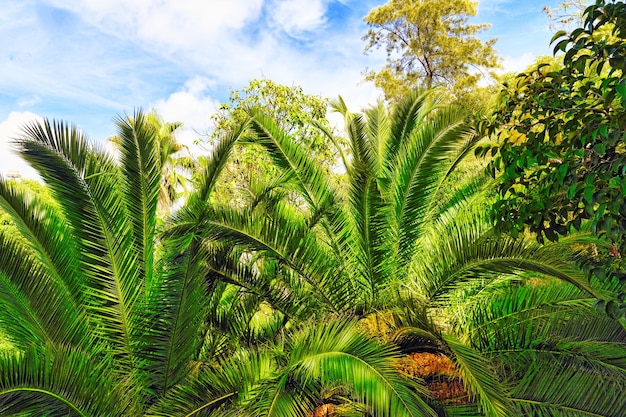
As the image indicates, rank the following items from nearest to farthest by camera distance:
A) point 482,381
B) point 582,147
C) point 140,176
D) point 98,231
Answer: point 582,147, point 482,381, point 98,231, point 140,176

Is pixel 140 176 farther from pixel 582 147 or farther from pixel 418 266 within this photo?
pixel 582 147

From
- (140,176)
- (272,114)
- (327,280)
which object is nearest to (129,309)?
(140,176)

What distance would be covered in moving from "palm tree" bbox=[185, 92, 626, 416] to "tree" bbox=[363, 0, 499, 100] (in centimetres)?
1576

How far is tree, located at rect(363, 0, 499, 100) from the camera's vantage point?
68.4ft

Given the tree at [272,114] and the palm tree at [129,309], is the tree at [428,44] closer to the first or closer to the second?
the tree at [272,114]

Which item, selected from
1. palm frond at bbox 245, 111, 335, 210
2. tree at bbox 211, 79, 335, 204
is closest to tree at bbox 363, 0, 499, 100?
tree at bbox 211, 79, 335, 204

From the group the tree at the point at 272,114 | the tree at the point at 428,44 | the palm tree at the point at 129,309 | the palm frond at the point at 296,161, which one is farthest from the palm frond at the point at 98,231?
the tree at the point at 428,44

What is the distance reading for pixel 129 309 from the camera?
4469 millimetres

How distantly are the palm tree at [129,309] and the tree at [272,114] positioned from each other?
851 centimetres

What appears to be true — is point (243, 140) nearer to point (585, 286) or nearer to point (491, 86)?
point (585, 286)

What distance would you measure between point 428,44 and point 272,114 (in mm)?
11148

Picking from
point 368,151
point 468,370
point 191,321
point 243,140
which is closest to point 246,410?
point 191,321

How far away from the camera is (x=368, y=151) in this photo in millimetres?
6215

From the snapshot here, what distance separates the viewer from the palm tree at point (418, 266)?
4.21 meters
